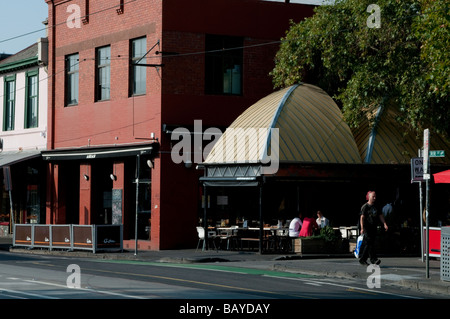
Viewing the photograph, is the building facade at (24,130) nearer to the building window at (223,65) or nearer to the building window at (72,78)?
the building window at (72,78)

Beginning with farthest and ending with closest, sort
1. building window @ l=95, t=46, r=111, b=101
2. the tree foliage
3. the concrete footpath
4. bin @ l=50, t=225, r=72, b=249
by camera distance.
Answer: building window @ l=95, t=46, r=111, b=101 → bin @ l=50, t=225, r=72, b=249 → the tree foliage → the concrete footpath

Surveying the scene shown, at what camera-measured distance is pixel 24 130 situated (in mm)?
43125

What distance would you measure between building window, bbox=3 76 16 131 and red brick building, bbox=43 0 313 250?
705 centimetres

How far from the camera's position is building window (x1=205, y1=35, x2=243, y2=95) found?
34062 mm

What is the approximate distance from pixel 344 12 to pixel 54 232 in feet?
43.8

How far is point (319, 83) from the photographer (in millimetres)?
33906

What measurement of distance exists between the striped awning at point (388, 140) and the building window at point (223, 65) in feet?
18.6

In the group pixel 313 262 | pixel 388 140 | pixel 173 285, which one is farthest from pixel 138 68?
pixel 173 285

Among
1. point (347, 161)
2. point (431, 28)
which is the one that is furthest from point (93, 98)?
point (431, 28)

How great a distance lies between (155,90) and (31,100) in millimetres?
11765

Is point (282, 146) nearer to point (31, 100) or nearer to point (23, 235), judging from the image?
point (23, 235)

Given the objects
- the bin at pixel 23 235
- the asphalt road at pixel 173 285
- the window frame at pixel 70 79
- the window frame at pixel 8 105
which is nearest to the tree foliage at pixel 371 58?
Answer: the asphalt road at pixel 173 285

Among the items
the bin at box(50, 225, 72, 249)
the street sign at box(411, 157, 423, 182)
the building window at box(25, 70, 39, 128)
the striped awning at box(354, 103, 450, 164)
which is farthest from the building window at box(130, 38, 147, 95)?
the street sign at box(411, 157, 423, 182)

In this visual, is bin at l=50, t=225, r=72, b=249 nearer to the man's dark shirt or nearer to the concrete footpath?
the concrete footpath
